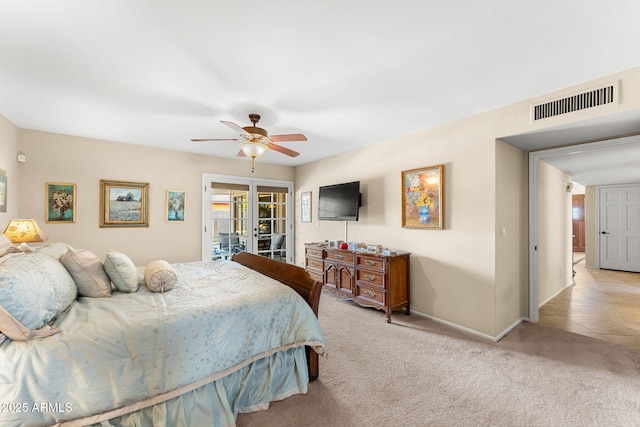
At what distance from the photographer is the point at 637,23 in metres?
1.60

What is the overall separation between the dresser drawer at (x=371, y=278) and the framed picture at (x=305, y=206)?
2068 mm

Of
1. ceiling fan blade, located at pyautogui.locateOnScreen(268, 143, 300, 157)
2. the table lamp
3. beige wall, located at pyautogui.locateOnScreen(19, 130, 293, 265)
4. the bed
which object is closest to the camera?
the bed

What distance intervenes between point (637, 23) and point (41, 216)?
600 centimetres

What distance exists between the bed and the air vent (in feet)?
8.67

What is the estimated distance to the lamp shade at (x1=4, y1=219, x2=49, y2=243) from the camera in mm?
2654

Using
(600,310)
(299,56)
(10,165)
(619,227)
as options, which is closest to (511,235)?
(600,310)

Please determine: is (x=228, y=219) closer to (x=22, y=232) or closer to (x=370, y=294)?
(x=22, y=232)

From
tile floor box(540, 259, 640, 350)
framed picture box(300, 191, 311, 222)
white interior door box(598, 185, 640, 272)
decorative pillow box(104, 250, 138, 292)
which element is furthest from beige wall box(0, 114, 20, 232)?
white interior door box(598, 185, 640, 272)

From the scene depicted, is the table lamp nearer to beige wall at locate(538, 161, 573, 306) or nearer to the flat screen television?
the flat screen television

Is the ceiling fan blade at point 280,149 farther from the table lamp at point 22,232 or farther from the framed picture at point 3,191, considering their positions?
the framed picture at point 3,191

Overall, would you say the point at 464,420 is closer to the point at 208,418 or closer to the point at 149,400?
the point at 208,418

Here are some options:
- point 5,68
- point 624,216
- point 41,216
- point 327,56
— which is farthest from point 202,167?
point 624,216

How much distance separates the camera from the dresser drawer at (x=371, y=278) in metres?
3.37

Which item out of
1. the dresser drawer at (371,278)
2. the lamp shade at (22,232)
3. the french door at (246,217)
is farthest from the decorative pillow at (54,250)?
the dresser drawer at (371,278)
